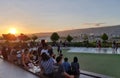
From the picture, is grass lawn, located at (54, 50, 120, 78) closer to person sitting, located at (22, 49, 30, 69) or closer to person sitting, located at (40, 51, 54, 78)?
person sitting, located at (22, 49, 30, 69)

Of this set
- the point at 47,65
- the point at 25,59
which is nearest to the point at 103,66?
the point at 25,59

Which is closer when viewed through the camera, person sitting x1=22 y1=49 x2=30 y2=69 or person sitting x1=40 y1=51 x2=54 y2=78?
person sitting x1=40 y1=51 x2=54 y2=78

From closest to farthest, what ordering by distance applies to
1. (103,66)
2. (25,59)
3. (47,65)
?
(47,65), (25,59), (103,66)

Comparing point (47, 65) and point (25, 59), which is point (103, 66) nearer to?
point (25, 59)

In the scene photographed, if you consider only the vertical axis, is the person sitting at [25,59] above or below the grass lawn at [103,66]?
above

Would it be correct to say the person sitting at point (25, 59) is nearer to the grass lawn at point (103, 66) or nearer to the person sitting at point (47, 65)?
the grass lawn at point (103, 66)

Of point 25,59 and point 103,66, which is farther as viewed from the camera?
point 103,66

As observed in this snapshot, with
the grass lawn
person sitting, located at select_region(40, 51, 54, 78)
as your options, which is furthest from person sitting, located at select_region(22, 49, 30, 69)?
person sitting, located at select_region(40, 51, 54, 78)

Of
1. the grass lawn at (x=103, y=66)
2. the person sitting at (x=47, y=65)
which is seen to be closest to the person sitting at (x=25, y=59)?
the grass lawn at (x=103, y=66)

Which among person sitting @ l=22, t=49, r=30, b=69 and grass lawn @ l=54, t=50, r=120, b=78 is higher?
person sitting @ l=22, t=49, r=30, b=69

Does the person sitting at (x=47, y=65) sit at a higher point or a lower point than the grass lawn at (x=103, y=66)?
higher

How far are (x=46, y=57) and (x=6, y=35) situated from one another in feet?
292

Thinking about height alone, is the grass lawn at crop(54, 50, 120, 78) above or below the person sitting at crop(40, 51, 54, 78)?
below

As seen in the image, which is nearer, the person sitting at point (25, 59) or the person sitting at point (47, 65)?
the person sitting at point (47, 65)
